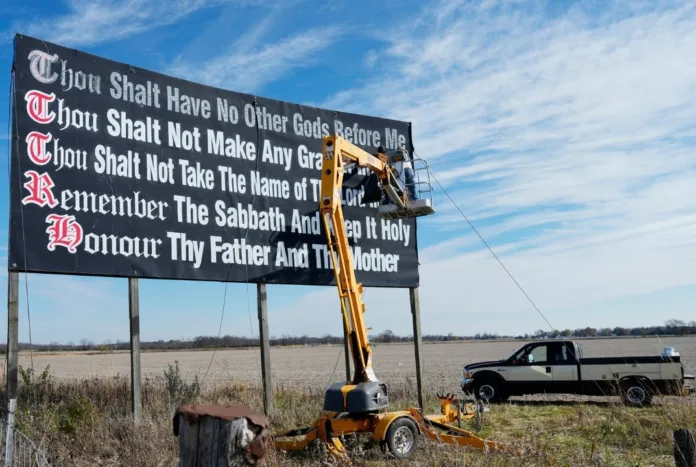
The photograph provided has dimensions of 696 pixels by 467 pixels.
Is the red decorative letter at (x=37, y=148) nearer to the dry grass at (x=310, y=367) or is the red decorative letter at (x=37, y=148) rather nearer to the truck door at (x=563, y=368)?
the dry grass at (x=310, y=367)

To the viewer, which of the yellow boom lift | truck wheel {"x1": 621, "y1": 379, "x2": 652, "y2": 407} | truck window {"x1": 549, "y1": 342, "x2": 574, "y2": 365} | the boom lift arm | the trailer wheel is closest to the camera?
the trailer wheel

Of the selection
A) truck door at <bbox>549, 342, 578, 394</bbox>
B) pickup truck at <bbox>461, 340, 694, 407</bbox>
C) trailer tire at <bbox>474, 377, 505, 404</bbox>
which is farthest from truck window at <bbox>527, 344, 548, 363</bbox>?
trailer tire at <bbox>474, 377, 505, 404</bbox>

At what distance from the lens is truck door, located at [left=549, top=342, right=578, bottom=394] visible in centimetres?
1672

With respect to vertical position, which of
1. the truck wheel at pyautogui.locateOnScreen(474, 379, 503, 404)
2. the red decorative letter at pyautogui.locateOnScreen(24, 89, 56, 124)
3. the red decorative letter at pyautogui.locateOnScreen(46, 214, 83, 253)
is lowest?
the truck wheel at pyautogui.locateOnScreen(474, 379, 503, 404)

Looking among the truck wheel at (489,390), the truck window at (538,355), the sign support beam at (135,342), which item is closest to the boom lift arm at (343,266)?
the sign support beam at (135,342)

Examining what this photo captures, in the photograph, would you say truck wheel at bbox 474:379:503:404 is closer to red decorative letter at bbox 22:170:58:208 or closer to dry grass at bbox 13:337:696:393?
dry grass at bbox 13:337:696:393

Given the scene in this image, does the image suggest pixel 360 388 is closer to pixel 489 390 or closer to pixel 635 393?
pixel 489 390

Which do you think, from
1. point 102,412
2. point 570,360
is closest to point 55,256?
point 102,412

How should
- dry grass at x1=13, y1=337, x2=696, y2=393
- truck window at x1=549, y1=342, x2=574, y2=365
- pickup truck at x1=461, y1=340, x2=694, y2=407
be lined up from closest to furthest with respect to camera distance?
pickup truck at x1=461, y1=340, x2=694, y2=407
truck window at x1=549, y1=342, x2=574, y2=365
dry grass at x1=13, y1=337, x2=696, y2=393

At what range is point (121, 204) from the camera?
10.1m

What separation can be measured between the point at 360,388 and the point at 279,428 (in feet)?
7.63

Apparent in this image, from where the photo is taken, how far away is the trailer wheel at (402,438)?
8984 mm

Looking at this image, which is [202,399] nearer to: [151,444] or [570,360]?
[151,444]

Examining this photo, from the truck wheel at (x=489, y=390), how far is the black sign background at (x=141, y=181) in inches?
236
